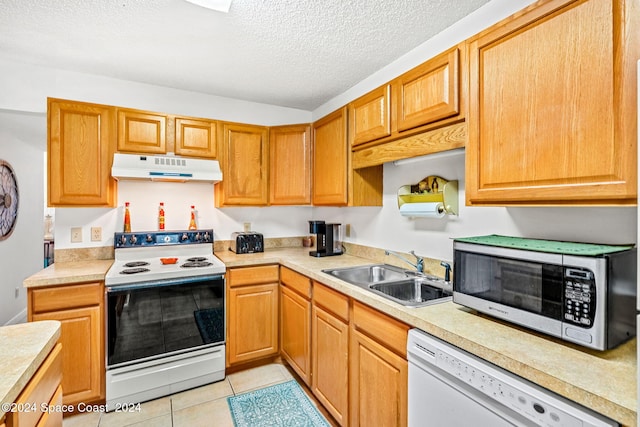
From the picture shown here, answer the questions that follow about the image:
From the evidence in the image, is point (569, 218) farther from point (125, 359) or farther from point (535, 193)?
point (125, 359)

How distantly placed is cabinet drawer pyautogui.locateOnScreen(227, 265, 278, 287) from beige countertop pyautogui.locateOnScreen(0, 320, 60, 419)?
51.2 inches

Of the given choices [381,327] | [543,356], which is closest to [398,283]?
[381,327]

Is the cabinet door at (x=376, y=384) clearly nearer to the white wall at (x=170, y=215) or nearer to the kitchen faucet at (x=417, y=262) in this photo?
the kitchen faucet at (x=417, y=262)

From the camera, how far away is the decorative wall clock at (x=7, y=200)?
3281mm

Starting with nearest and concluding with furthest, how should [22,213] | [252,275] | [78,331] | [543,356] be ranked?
[543,356]
[78,331]
[252,275]
[22,213]

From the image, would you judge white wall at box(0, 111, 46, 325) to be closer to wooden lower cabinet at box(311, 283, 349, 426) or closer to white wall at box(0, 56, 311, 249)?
white wall at box(0, 56, 311, 249)

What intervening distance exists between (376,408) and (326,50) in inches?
84.6

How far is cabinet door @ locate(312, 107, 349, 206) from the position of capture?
93.4 inches

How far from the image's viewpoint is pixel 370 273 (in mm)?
2266

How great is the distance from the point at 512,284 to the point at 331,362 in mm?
1180

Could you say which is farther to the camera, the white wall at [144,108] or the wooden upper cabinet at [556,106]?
the white wall at [144,108]

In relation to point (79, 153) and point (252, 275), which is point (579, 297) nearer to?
point (252, 275)

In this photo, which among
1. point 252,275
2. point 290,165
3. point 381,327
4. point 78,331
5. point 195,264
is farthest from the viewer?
point 290,165

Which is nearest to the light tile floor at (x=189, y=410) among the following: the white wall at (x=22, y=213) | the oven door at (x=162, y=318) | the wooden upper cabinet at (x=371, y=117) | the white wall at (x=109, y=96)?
the oven door at (x=162, y=318)
